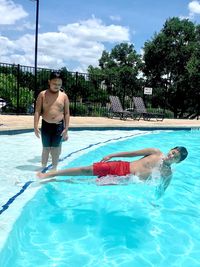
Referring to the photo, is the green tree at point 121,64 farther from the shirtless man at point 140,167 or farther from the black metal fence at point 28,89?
the shirtless man at point 140,167

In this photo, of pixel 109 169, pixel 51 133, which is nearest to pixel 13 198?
pixel 109 169

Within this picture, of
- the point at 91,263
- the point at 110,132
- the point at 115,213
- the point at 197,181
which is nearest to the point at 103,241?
the point at 91,263

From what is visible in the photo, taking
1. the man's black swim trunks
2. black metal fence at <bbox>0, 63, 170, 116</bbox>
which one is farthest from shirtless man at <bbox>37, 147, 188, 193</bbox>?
black metal fence at <bbox>0, 63, 170, 116</bbox>

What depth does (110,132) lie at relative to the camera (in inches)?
547

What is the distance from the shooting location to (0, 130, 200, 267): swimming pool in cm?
383

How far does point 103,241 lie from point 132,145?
7.69 metres

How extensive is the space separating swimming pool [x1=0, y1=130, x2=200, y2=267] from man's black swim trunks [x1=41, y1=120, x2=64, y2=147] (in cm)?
59

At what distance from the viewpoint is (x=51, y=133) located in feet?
19.5

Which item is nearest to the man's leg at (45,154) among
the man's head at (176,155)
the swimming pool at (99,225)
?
the swimming pool at (99,225)

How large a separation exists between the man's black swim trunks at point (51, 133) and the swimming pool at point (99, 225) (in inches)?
23.0

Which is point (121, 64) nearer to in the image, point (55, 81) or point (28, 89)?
point (28, 89)

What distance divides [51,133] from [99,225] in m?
1.79

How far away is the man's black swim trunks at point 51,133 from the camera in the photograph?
595cm

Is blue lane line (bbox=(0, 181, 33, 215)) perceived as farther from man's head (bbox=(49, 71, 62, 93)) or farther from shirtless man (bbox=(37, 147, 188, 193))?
man's head (bbox=(49, 71, 62, 93))
